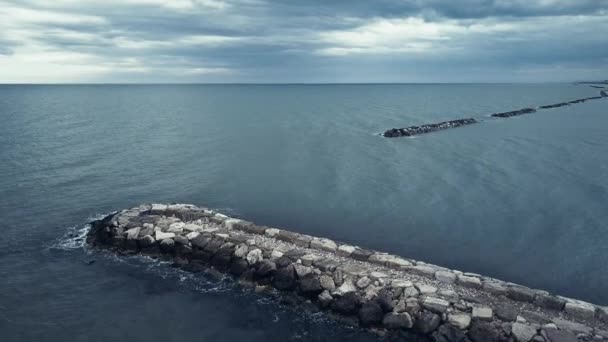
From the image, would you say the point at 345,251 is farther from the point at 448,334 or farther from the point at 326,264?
the point at 448,334

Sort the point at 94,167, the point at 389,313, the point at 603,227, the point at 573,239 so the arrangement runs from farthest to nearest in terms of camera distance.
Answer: the point at 94,167 → the point at 603,227 → the point at 573,239 → the point at 389,313

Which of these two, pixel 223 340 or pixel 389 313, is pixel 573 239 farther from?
pixel 223 340

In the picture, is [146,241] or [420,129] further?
[420,129]

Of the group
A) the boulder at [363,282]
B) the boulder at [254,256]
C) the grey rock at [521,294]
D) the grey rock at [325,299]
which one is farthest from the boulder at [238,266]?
the grey rock at [521,294]

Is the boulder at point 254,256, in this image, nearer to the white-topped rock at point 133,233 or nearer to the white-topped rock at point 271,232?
the white-topped rock at point 271,232

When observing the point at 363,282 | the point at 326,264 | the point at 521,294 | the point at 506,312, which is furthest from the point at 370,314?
the point at 521,294

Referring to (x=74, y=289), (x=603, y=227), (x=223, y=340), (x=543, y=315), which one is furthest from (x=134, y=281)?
(x=603, y=227)

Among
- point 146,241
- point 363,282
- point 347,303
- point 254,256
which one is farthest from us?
point 146,241
